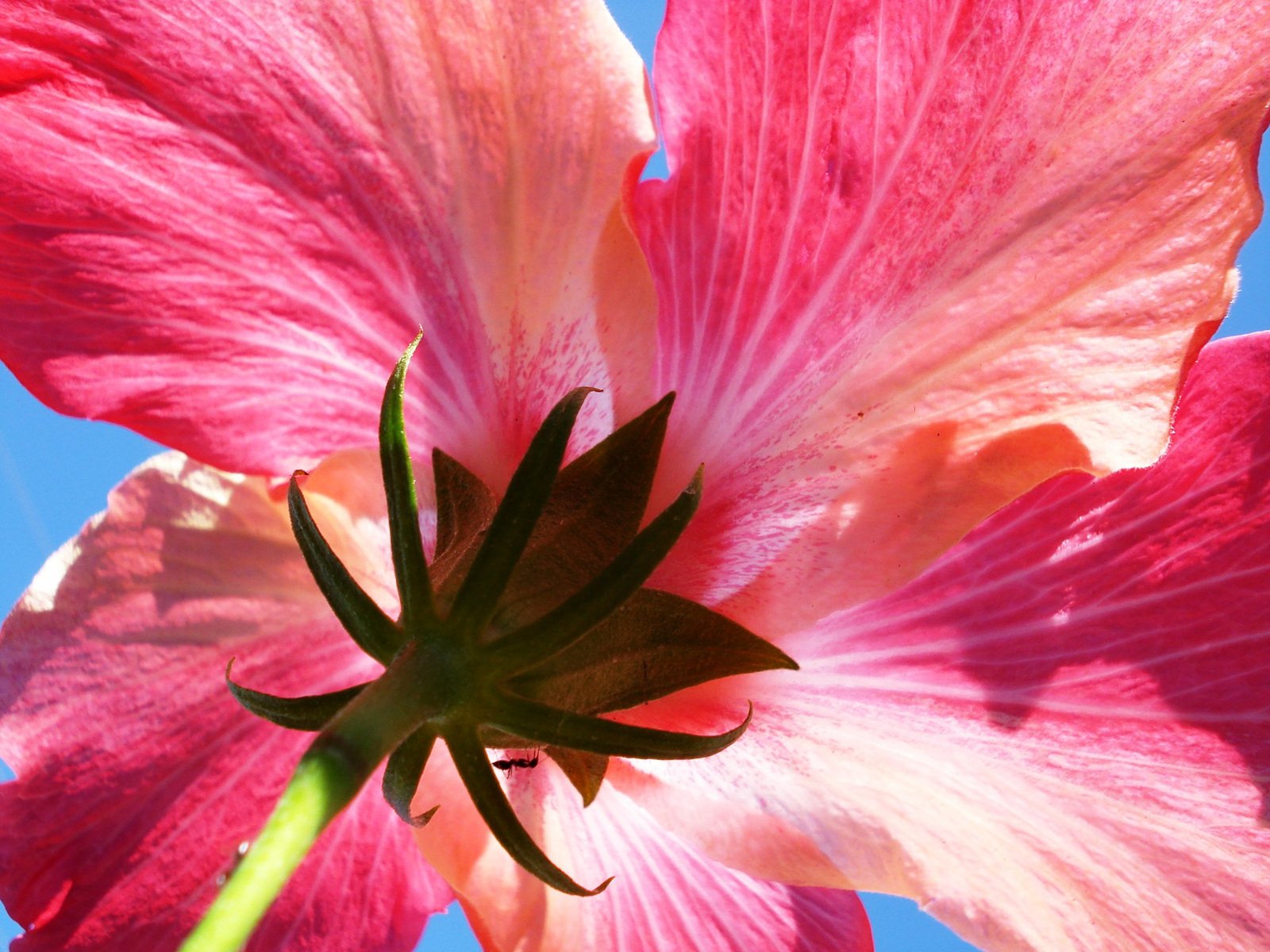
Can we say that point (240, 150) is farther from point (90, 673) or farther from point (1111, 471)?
point (1111, 471)

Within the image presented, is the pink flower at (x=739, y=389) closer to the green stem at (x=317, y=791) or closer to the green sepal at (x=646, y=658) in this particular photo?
the green sepal at (x=646, y=658)

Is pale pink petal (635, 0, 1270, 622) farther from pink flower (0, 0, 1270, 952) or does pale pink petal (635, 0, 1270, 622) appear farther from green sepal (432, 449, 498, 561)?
green sepal (432, 449, 498, 561)

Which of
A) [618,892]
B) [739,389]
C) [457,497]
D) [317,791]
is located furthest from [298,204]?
[618,892]

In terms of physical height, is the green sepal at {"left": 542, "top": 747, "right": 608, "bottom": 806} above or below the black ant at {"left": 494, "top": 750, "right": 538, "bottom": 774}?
below

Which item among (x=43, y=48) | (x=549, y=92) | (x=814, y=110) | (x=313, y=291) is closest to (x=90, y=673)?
(x=313, y=291)

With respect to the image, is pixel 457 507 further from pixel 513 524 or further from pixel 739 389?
pixel 739 389

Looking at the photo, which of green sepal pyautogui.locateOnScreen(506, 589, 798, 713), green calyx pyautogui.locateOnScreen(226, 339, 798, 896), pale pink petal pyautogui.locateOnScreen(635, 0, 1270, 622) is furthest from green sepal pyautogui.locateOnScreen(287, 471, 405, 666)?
pale pink petal pyautogui.locateOnScreen(635, 0, 1270, 622)
